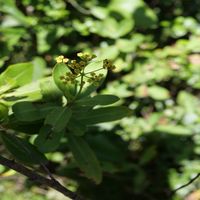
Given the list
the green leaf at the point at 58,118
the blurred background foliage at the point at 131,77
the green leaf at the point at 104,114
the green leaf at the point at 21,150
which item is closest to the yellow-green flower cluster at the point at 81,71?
the green leaf at the point at 58,118

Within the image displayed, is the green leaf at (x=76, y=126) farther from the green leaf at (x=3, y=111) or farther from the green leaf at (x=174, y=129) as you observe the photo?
the green leaf at (x=174, y=129)

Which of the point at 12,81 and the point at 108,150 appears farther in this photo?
the point at 108,150

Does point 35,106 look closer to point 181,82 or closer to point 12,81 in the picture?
point 12,81

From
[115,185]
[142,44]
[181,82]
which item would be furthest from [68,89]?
[181,82]

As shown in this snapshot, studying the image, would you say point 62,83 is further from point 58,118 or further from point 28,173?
point 28,173

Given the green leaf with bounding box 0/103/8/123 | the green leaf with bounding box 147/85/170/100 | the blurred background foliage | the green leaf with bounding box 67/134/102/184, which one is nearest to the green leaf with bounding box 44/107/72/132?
the green leaf with bounding box 0/103/8/123

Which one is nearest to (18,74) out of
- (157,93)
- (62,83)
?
(62,83)

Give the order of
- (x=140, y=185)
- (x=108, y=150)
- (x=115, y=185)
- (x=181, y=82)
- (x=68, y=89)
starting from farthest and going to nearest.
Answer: (x=181, y=82) → (x=115, y=185) → (x=140, y=185) → (x=108, y=150) → (x=68, y=89)

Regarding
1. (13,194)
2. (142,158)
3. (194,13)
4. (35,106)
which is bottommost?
(13,194)

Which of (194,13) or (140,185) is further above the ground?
(194,13)
